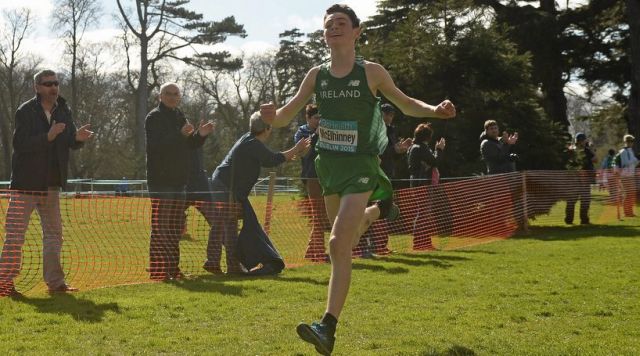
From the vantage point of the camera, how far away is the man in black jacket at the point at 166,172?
26.6ft

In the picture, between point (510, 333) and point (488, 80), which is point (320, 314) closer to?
point (510, 333)

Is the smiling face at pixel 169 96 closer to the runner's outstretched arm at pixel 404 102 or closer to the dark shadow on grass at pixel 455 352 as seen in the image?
the runner's outstretched arm at pixel 404 102

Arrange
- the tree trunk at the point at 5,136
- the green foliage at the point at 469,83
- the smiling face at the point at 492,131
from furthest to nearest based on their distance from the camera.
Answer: the tree trunk at the point at 5,136
the green foliage at the point at 469,83
the smiling face at the point at 492,131

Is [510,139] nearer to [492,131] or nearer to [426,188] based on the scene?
[492,131]

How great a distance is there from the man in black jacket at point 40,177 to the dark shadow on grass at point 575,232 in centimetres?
881

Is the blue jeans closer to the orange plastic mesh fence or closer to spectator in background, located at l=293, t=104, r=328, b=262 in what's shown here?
the orange plastic mesh fence

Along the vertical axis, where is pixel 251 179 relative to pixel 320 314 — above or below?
above

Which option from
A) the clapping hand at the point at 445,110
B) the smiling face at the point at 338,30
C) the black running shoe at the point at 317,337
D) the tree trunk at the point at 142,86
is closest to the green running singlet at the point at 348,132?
the smiling face at the point at 338,30

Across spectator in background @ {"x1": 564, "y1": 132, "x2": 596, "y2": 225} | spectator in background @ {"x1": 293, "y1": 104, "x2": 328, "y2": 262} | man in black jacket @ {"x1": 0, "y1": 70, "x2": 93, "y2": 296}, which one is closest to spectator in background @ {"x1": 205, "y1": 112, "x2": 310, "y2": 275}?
spectator in background @ {"x1": 293, "y1": 104, "x2": 328, "y2": 262}

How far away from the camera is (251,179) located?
855cm

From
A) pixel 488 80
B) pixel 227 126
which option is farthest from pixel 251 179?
pixel 227 126

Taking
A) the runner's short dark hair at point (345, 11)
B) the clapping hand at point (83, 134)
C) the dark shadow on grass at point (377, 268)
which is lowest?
the dark shadow on grass at point (377, 268)

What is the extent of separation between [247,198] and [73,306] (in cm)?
277

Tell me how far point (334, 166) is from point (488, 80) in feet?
43.9
